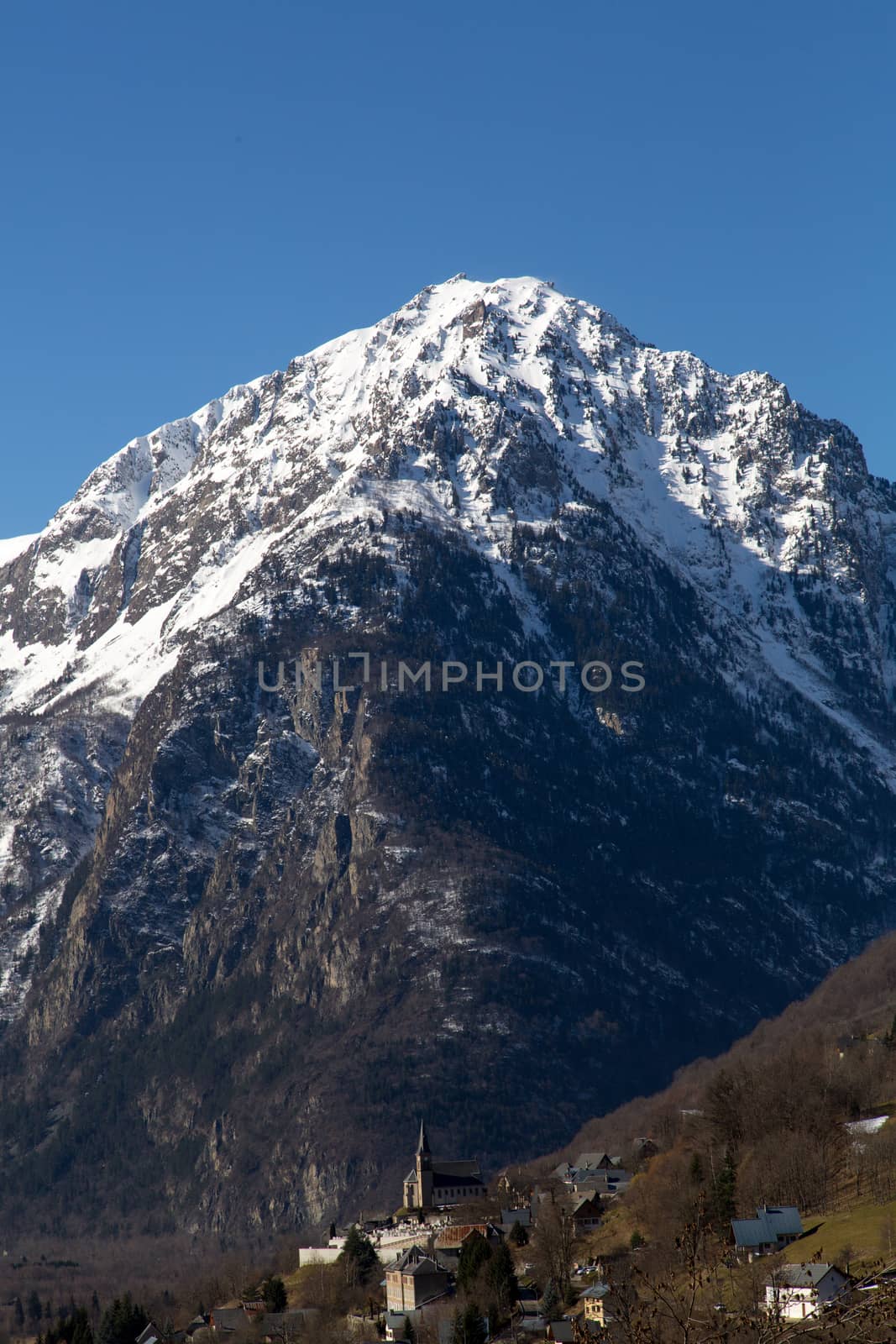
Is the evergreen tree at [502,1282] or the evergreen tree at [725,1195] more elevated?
the evergreen tree at [725,1195]

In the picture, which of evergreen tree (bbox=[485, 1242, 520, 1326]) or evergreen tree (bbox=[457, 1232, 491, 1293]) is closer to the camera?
evergreen tree (bbox=[485, 1242, 520, 1326])

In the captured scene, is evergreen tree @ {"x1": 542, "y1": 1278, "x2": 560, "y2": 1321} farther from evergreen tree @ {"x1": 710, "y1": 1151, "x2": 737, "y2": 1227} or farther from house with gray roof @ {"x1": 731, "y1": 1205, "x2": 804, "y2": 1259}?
house with gray roof @ {"x1": 731, "y1": 1205, "x2": 804, "y2": 1259}

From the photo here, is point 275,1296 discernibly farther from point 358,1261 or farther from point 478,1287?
point 478,1287

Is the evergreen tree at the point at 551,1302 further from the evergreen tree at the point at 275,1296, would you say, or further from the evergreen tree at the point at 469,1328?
the evergreen tree at the point at 275,1296

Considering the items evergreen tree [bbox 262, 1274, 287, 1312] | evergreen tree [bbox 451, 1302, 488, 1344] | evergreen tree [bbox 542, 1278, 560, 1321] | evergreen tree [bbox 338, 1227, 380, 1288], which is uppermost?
evergreen tree [bbox 338, 1227, 380, 1288]

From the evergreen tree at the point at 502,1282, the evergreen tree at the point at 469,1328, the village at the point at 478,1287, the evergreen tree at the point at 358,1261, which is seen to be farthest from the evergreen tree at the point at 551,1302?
the evergreen tree at the point at 358,1261

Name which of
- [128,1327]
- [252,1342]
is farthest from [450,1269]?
[128,1327]

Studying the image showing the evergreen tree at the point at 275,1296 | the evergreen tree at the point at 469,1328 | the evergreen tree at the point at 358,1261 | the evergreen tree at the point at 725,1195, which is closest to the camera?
the evergreen tree at the point at 469,1328

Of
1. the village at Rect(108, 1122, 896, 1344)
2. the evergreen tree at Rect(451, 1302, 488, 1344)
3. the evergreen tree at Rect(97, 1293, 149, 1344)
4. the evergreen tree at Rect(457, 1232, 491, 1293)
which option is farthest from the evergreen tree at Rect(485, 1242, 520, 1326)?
the evergreen tree at Rect(97, 1293, 149, 1344)

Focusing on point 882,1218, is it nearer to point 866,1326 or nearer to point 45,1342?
point 45,1342

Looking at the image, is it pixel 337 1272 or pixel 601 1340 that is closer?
pixel 601 1340

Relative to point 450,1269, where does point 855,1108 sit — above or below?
above
